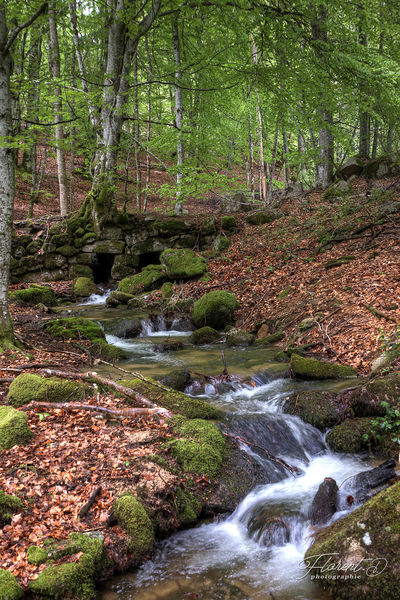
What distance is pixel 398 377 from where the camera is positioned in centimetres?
495

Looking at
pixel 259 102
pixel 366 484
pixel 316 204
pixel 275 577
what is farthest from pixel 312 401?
pixel 259 102

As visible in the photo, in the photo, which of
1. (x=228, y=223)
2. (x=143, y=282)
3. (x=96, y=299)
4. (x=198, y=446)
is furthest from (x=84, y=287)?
(x=198, y=446)

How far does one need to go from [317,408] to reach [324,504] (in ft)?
5.95

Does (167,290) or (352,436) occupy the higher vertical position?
(167,290)

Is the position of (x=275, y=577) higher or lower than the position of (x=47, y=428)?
lower

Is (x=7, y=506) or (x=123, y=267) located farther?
(x=123, y=267)

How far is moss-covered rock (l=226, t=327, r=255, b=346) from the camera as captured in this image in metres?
9.18

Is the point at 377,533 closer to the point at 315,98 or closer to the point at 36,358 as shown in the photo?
the point at 36,358

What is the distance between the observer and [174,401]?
5270mm

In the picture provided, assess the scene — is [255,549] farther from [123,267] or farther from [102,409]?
[123,267]

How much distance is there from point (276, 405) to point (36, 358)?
4.06 meters

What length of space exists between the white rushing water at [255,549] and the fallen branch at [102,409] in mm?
1195

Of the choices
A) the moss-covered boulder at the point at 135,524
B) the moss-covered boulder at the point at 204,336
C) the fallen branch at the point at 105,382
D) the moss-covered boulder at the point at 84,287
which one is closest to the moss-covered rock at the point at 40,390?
the fallen branch at the point at 105,382

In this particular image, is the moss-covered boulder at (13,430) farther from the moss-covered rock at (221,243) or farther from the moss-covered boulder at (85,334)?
the moss-covered rock at (221,243)
